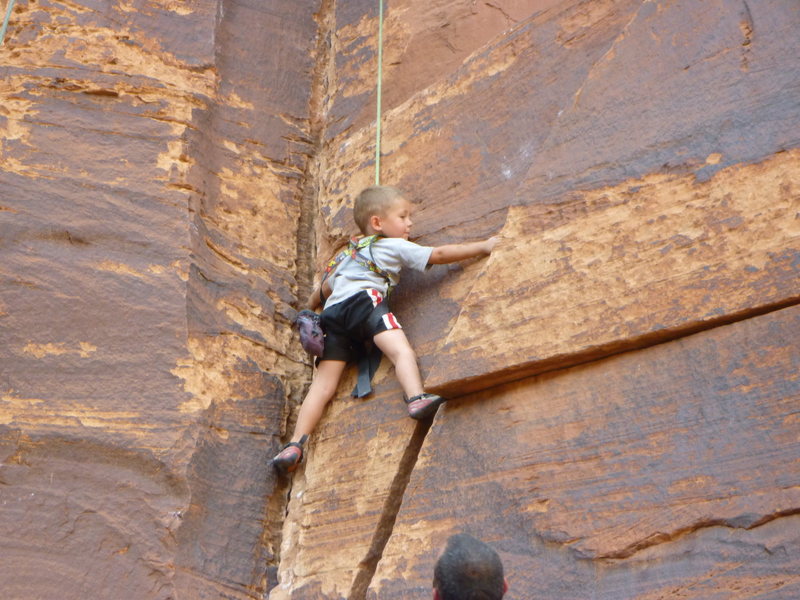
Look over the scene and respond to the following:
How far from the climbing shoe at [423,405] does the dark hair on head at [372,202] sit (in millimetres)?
Answer: 918

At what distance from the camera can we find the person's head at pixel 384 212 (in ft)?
14.5

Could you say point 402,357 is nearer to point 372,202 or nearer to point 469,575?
point 372,202

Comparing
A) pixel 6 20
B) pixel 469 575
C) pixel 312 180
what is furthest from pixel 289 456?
pixel 6 20

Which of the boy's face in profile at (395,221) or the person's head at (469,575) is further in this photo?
the boy's face in profile at (395,221)

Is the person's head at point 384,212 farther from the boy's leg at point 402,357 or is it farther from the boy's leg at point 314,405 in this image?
the boy's leg at point 314,405

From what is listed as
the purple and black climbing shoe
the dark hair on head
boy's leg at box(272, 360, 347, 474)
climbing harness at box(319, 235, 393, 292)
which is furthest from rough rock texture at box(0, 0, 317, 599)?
the dark hair on head

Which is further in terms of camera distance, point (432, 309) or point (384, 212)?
point (384, 212)

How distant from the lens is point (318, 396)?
4.41m

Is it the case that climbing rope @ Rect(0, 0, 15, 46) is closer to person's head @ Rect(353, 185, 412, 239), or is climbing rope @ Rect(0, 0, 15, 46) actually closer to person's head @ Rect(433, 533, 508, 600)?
person's head @ Rect(353, 185, 412, 239)

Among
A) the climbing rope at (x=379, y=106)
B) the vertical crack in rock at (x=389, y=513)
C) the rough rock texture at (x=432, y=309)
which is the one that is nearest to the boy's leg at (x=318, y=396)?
the rough rock texture at (x=432, y=309)

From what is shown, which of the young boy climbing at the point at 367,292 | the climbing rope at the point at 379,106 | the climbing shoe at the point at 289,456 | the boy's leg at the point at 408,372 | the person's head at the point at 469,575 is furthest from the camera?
the climbing rope at the point at 379,106

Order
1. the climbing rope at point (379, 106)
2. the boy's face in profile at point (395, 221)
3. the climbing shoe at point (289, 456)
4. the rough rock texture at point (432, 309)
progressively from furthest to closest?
the climbing rope at point (379, 106) < the boy's face in profile at point (395, 221) < the climbing shoe at point (289, 456) < the rough rock texture at point (432, 309)

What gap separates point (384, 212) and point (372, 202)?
0.23ft

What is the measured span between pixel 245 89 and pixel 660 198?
107 inches
